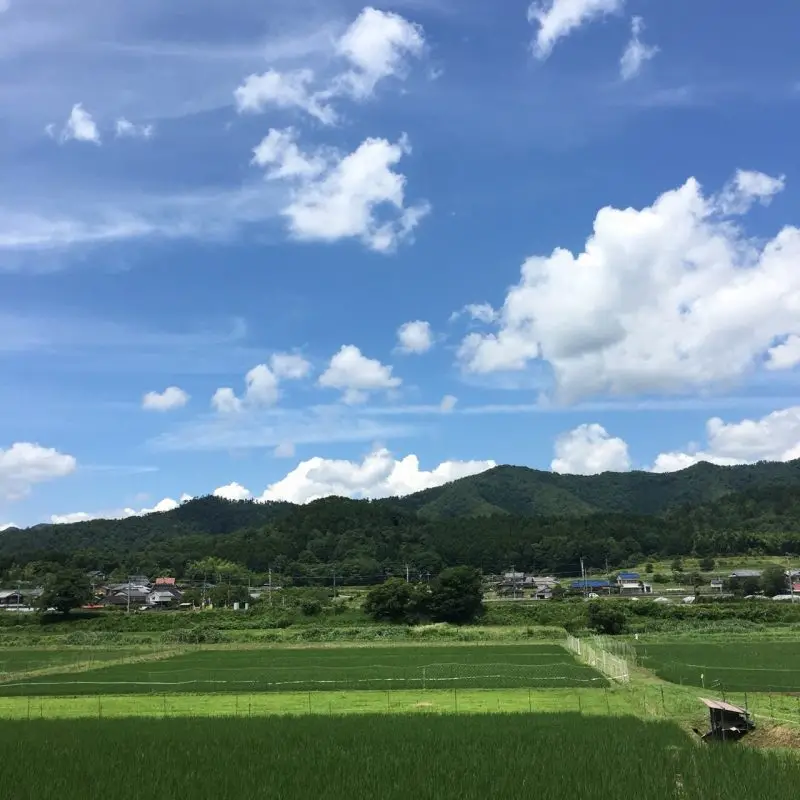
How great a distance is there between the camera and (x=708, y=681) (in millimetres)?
30219

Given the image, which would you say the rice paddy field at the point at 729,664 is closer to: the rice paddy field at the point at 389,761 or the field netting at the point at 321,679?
the field netting at the point at 321,679

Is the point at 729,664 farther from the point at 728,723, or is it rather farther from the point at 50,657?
the point at 50,657

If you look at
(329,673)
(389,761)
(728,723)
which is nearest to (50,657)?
(329,673)

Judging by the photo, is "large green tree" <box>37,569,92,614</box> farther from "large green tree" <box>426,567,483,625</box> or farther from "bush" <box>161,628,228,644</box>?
"large green tree" <box>426,567,483,625</box>

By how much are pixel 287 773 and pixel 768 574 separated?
9632cm

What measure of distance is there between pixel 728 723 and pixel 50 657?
4903 centimetres

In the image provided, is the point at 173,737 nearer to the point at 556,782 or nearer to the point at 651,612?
the point at 556,782

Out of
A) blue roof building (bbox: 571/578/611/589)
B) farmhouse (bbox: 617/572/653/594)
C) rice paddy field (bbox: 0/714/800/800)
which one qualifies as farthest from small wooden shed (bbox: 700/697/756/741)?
blue roof building (bbox: 571/578/611/589)

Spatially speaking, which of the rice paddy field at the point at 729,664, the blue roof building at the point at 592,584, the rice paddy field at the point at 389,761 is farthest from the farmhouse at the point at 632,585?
the rice paddy field at the point at 389,761

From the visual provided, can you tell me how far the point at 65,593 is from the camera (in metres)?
76.6

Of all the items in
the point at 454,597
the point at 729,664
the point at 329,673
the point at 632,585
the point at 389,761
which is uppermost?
the point at 389,761

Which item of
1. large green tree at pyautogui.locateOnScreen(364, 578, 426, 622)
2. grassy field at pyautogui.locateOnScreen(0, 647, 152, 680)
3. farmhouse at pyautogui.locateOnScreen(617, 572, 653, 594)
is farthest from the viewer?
farmhouse at pyautogui.locateOnScreen(617, 572, 653, 594)

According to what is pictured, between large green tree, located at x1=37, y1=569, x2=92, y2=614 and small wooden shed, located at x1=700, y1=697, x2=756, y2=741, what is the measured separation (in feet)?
241

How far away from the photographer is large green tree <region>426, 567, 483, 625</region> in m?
69.4
